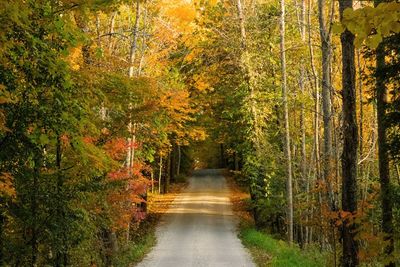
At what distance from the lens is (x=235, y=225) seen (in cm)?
2400

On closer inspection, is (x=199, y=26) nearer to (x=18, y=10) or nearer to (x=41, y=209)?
(x=41, y=209)

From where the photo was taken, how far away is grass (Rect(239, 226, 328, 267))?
44.6 ft

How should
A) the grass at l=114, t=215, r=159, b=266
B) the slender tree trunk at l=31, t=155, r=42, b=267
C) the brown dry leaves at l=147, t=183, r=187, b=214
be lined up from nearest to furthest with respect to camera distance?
the slender tree trunk at l=31, t=155, r=42, b=267, the grass at l=114, t=215, r=159, b=266, the brown dry leaves at l=147, t=183, r=187, b=214

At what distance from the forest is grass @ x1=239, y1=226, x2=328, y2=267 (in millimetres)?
876

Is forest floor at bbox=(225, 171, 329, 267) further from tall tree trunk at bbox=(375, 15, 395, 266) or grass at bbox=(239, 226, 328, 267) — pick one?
tall tree trunk at bbox=(375, 15, 395, 266)

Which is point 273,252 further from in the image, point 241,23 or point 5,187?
point 5,187

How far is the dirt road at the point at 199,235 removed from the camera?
15.2 metres

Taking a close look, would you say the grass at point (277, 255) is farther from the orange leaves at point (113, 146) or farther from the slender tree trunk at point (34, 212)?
the slender tree trunk at point (34, 212)

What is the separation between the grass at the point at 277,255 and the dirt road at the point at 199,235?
377mm

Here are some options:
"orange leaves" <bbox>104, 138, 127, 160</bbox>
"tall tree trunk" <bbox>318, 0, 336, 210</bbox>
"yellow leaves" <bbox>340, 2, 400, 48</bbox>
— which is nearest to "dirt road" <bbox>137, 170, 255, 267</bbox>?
"tall tree trunk" <bbox>318, 0, 336, 210</bbox>

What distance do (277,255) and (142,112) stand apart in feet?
21.7

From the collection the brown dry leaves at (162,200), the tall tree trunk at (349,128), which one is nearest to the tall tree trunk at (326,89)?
the tall tree trunk at (349,128)

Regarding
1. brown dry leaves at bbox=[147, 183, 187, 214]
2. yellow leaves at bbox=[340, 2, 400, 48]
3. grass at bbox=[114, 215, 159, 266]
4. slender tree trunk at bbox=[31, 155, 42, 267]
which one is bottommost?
grass at bbox=[114, 215, 159, 266]

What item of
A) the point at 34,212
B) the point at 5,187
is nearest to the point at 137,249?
the point at 34,212
